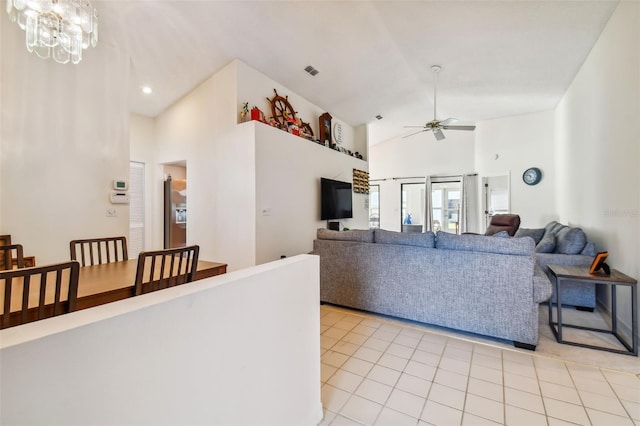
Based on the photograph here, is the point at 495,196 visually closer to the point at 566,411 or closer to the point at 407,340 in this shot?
the point at 407,340

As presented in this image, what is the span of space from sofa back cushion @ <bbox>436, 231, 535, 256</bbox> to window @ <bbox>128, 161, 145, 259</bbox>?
489 centimetres

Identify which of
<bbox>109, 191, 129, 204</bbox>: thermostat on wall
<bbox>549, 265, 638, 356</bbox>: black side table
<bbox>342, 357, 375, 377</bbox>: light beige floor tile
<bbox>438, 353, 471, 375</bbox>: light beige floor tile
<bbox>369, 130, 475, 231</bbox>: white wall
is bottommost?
<bbox>342, 357, 375, 377</bbox>: light beige floor tile

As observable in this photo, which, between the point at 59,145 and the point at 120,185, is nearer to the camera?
the point at 59,145

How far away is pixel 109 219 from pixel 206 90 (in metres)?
2.29

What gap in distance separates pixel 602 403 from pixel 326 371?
1692 millimetres

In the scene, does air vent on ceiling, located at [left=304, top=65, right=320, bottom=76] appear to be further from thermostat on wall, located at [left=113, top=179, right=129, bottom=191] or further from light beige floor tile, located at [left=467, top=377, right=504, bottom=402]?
light beige floor tile, located at [left=467, top=377, right=504, bottom=402]

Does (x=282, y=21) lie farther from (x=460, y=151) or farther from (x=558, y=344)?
(x=460, y=151)

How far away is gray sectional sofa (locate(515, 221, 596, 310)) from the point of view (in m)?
3.04

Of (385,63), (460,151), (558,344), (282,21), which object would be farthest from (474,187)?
(282,21)

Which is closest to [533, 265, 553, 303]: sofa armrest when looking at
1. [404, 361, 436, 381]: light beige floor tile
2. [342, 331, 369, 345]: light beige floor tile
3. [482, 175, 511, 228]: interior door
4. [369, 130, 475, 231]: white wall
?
[404, 361, 436, 381]: light beige floor tile

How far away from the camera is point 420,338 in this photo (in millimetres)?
2561

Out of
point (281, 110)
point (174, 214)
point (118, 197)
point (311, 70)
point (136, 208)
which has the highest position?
point (311, 70)

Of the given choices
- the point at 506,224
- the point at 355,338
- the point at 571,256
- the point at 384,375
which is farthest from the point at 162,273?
the point at 506,224

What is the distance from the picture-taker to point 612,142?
2.88m
